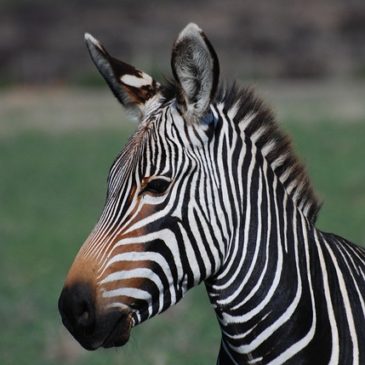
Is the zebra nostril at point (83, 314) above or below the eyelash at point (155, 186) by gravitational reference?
below

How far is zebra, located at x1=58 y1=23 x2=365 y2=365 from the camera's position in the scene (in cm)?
392

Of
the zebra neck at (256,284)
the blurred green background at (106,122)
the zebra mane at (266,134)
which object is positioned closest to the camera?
the zebra neck at (256,284)

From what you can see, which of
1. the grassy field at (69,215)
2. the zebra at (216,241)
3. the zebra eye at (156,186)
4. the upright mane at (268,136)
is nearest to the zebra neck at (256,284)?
the zebra at (216,241)

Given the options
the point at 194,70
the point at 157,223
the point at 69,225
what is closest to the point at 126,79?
the point at 194,70

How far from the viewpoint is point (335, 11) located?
2116 inches

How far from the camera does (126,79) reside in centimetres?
451

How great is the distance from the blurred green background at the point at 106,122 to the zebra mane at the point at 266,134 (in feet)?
0.76

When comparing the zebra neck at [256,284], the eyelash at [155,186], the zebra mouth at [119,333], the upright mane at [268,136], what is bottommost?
the zebra mouth at [119,333]

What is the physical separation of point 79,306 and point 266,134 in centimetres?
111

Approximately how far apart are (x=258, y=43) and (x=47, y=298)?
4074 cm

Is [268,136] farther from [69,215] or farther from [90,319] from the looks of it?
[69,215]

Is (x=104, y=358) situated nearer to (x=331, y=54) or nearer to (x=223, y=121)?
(x=223, y=121)

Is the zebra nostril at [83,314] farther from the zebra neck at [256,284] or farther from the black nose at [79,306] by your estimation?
the zebra neck at [256,284]

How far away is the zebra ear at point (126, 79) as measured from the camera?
Answer: 177 inches
